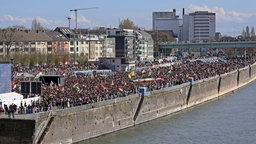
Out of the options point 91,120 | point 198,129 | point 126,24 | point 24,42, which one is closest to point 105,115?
point 91,120

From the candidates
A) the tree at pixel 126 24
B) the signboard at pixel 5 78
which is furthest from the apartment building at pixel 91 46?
the signboard at pixel 5 78

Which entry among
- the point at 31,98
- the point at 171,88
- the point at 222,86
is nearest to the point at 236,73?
the point at 222,86

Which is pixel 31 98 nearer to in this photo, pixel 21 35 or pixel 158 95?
pixel 158 95

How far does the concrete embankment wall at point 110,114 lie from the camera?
113 feet

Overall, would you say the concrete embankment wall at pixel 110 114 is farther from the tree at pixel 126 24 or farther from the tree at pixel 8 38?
the tree at pixel 126 24

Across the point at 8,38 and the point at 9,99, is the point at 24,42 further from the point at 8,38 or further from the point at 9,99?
the point at 9,99

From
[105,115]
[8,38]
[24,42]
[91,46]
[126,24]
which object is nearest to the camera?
[105,115]

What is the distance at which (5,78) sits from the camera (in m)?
41.7

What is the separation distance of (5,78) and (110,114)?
780 cm

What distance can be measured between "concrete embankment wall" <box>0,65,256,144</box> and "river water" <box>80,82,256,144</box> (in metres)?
0.68

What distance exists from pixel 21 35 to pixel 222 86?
157 ft

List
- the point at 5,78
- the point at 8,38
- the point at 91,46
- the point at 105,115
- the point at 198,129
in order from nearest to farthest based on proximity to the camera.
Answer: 1. the point at 105,115
2. the point at 5,78
3. the point at 198,129
4. the point at 8,38
5. the point at 91,46

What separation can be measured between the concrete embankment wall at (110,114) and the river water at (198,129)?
0.68m

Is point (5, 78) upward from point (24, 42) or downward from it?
downward
